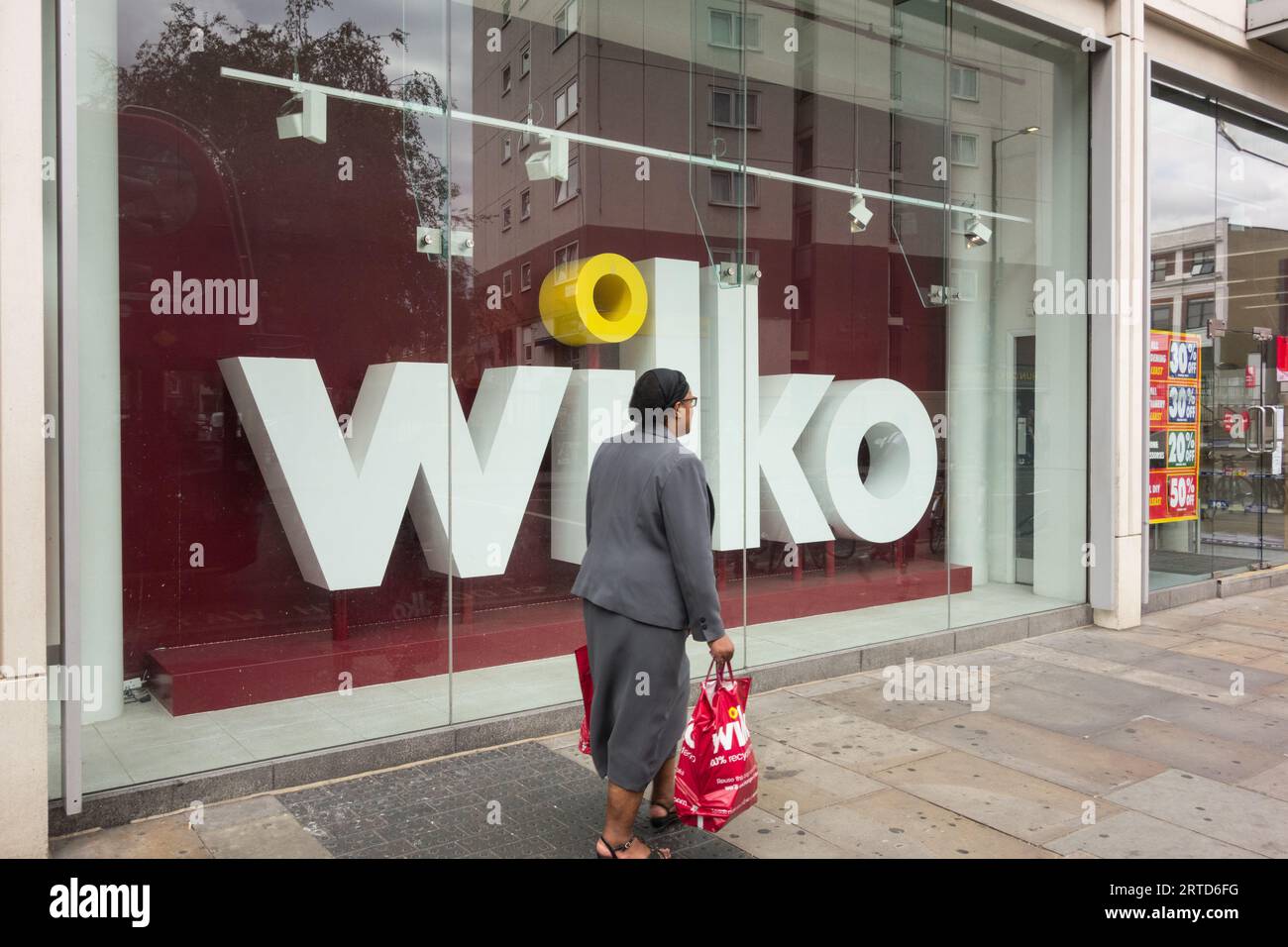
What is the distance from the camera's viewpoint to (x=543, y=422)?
6.74m

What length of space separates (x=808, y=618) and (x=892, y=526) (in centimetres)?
122

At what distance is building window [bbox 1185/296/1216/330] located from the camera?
10133mm

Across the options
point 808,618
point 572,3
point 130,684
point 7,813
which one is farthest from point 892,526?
point 7,813

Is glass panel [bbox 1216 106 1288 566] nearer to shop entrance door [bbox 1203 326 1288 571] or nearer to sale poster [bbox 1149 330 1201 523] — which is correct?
shop entrance door [bbox 1203 326 1288 571]

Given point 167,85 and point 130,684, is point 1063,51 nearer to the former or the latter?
point 167,85

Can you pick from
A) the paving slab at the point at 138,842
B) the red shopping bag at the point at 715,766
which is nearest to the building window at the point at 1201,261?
the red shopping bag at the point at 715,766

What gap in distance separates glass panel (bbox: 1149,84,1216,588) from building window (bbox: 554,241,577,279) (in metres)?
5.80

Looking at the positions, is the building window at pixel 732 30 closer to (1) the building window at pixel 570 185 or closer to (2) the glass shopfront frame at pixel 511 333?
(2) the glass shopfront frame at pixel 511 333

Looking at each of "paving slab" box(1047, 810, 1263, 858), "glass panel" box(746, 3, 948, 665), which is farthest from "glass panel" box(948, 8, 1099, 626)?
"paving slab" box(1047, 810, 1263, 858)

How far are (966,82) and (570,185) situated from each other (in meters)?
4.00

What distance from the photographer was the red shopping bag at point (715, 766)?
3836 mm

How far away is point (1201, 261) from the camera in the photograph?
34.0ft

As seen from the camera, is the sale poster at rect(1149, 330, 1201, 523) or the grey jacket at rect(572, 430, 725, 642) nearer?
the grey jacket at rect(572, 430, 725, 642)

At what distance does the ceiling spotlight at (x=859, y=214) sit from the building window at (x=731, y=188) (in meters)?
1.31
